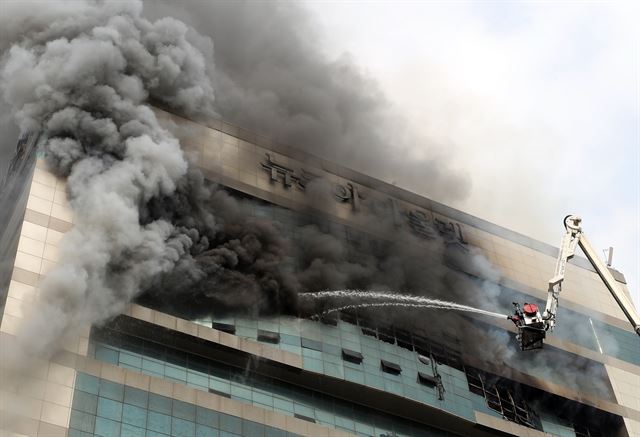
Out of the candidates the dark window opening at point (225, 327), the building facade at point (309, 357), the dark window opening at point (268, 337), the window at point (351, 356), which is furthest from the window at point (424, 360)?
the dark window opening at point (225, 327)

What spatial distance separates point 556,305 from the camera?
4231 cm

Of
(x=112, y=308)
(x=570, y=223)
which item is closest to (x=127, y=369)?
(x=112, y=308)

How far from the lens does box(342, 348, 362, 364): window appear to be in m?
37.7

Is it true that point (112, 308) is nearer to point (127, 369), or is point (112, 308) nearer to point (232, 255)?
point (127, 369)

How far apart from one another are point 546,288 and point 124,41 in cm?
2120

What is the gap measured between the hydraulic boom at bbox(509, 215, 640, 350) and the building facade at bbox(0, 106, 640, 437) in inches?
113

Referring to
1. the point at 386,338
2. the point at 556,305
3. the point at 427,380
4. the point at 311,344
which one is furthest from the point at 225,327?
the point at 556,305

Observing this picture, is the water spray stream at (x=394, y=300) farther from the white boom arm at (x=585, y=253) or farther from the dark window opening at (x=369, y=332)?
the white boom arm at (x=585, y=253)

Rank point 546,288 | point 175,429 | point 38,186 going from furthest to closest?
1. point 546,288
2. point 38,186
3. point 175,429

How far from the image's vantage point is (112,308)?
106ft

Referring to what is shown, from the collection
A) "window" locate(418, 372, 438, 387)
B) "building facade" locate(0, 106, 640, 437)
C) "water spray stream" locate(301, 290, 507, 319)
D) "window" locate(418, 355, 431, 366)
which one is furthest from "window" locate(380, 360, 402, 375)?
"water spray stream" locate(301, 290, 507, 319)

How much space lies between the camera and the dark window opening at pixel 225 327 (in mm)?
35500

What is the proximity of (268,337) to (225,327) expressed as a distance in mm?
1597

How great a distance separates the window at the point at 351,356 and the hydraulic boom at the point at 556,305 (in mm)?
5503
